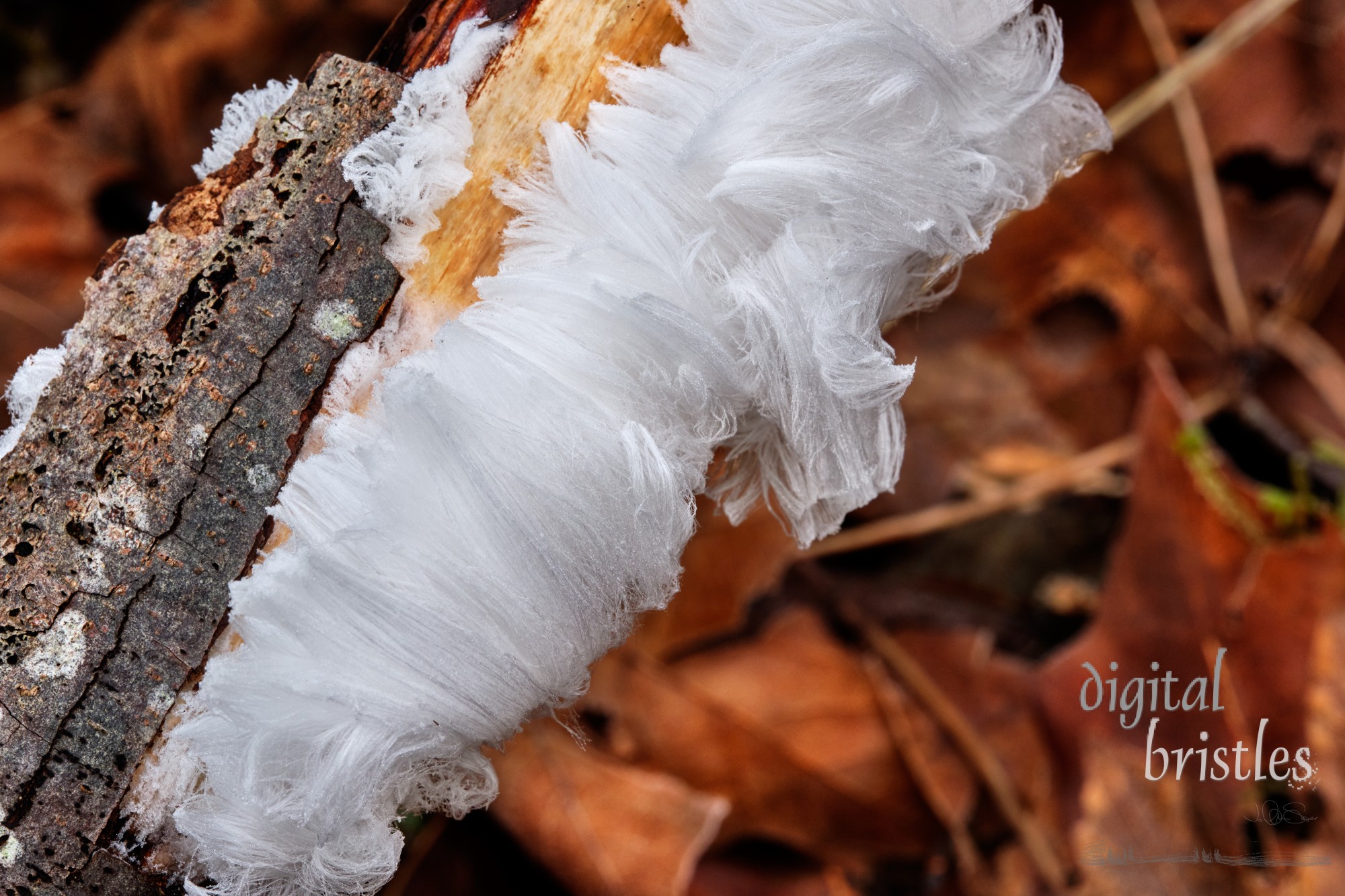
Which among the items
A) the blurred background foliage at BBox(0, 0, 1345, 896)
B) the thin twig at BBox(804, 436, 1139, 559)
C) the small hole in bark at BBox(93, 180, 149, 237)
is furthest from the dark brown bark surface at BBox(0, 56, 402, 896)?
the small hole in bark at BBox(93, 180, 149, 237)

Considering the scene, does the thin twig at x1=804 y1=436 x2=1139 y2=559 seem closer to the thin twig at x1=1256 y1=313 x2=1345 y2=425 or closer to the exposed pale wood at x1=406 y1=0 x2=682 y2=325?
the thin twig at x1=1256 y1=313 x2=1345 y2=425

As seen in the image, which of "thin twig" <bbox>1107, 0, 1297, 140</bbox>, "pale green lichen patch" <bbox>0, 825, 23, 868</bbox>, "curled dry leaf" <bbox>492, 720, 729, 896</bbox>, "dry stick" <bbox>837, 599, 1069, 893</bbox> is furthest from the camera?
"thin twig" <bbox>1107, 0, 1297, 140</bbox>

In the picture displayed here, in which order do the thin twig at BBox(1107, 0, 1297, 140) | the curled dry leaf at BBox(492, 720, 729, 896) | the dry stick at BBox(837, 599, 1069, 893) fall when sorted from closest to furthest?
the curled dry leaf at BBox(492, 720, 729, 896)
the dry stick at BBox(837, 599, 1069, 893)
the thin twig at BBox(1107, 0, 1297, 140)

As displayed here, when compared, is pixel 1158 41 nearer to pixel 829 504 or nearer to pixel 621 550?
pixel 829 504

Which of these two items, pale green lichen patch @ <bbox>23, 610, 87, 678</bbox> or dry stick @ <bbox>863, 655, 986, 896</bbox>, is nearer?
pale green lichen patch @ <bbox>23, 610, 87, 678</bbox>

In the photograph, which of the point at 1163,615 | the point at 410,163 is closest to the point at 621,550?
the point at 410,163
